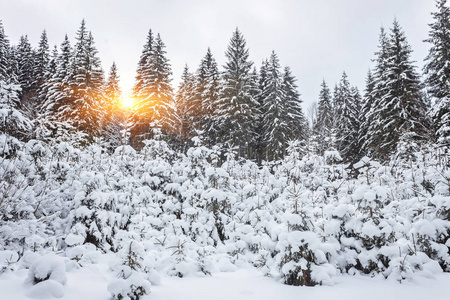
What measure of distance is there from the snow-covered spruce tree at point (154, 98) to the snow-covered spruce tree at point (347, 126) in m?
16.4

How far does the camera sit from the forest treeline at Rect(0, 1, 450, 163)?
18672 mm

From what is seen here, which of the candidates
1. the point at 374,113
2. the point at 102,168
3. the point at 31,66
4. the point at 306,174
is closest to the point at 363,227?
the point at 306,174

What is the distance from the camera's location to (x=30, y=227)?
184 inches

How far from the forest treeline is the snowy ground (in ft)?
42.9

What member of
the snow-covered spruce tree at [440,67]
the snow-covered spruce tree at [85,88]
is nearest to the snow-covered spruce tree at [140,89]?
the snow-covered spruce tree at [85,88]

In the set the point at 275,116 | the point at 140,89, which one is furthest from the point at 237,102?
the point at 140,89

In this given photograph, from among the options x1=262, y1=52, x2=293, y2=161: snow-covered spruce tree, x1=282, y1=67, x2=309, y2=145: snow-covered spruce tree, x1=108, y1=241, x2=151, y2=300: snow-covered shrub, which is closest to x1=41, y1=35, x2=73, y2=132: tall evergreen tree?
x1=262, y1=52, x2=293, y2=161: snow-covered spruce tree

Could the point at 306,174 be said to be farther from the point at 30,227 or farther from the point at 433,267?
the point at 30,227

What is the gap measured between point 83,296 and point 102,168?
466cm

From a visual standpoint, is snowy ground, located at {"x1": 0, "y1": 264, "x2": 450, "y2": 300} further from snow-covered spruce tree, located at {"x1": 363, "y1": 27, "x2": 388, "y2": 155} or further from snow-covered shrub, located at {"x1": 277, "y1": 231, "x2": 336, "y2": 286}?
snow-covered spruce tree, located at {"x1": 363, "y1": 27, "x2": 388, "y2": 155}

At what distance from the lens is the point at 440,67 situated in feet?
58.6

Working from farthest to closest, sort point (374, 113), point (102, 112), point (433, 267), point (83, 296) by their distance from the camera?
1. point (102, 112)
2. point (374, 113)
3. point (433, 267)
4. point (83, 296)

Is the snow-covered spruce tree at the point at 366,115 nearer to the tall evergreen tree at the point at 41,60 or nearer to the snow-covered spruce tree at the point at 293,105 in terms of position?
the snow-covered spruce tree at the point at 293,105

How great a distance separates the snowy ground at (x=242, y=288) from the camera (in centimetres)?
334
